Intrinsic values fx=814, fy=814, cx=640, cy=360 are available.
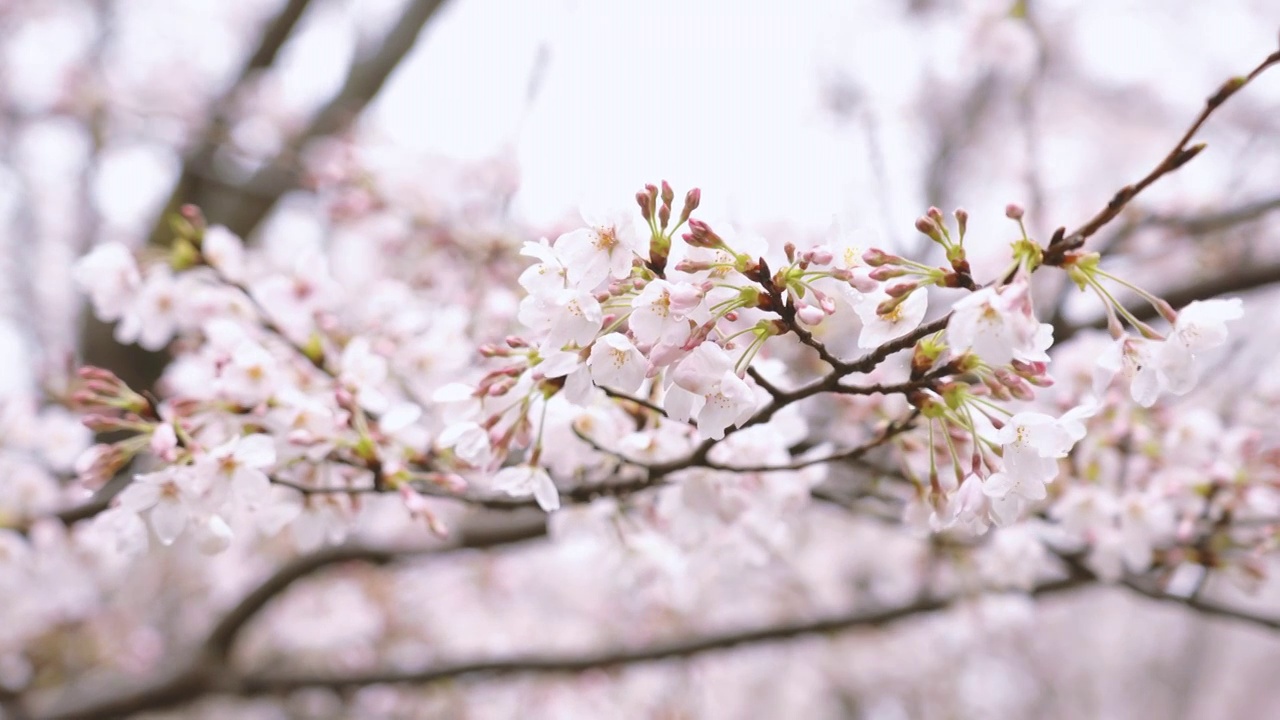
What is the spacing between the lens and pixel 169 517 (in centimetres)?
108

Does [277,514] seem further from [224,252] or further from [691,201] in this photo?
[691,201]

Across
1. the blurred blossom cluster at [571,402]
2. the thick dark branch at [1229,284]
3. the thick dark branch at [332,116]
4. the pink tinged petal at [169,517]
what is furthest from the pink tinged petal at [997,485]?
the thick dark branch at [332,116]

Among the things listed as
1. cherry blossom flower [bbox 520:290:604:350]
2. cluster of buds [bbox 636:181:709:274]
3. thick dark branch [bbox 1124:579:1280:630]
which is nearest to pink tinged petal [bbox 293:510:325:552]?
cherry blossom flower [bbox 520:290:604:350]

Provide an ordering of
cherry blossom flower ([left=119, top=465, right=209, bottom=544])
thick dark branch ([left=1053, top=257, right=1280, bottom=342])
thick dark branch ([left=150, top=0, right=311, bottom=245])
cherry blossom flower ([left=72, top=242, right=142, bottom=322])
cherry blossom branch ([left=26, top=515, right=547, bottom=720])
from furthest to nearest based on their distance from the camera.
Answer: thick dark branch ([left=150, top=0, right=311, bottom=245]), cherry blossom branch ([left=26, top=515, right=547, bottom=720]), thick dark branch ([left=1053, top=257, right=1280, bottom=342]), cherry blossom flower ([left=72, top=242, right=142, bottom=322]), cherry blossom flower ([left=119, top=465, right=209, bottom=544])

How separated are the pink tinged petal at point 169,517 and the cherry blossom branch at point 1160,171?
107cm

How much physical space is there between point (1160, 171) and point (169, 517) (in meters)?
1.19

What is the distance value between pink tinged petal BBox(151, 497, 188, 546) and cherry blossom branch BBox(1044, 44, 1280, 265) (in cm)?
107

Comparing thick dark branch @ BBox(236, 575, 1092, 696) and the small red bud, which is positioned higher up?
the small red bud

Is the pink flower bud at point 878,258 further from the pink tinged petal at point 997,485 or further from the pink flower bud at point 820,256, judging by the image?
the pink tinged petal at point 997,485

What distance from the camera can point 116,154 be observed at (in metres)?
5.18

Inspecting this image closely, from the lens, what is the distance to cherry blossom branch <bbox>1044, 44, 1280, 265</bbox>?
68 cm

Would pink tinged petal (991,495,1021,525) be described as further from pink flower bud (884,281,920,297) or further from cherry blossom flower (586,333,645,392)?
cherry blossom flower (586,333,645,392)

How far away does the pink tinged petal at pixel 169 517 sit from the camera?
1.07 metres

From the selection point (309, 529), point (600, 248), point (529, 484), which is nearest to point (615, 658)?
point (309, 529)
